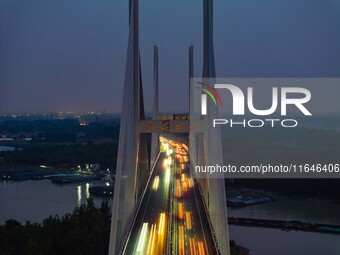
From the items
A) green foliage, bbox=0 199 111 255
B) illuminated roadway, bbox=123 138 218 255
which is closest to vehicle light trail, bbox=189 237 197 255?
illuminated roadway, bbox=123 138 218 255

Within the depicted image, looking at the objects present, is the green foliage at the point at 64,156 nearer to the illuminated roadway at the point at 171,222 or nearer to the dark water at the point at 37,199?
the dark water at the point at 37,199

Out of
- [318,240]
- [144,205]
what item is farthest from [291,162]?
[144,205]

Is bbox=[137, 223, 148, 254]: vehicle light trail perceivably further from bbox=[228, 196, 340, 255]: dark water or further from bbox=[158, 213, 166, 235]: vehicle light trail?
bbox=[228, 196, 340, 255]: dark water

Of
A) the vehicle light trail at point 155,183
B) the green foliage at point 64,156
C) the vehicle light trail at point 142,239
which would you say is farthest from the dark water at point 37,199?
the green foliage at point 64,156

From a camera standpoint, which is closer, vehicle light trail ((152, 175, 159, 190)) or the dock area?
vehicle light trail ((152, 175, 159, 190))

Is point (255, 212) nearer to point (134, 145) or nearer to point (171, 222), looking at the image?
point (171, 222)

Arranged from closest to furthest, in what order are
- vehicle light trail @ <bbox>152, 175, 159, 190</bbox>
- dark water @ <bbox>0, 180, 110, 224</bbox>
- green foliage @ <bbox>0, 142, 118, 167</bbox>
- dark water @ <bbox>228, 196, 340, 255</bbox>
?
dark water @ <bbox>228, 196, 340, 255</bbox>, vehicle light trail @ <bbox>152, 175, 159, 190</bbox>, dark water @ <bbox>0, 180, 110, 224</bbox>, green foliage @ <bbox>0, 142, 118, 167</bbox>

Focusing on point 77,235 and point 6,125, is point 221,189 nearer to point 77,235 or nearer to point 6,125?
point 77,235
